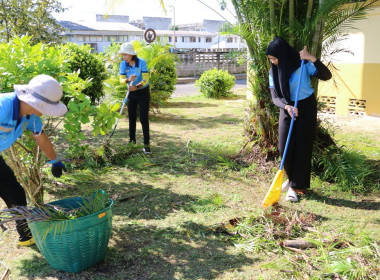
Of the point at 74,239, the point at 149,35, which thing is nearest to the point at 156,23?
the point at 149,35

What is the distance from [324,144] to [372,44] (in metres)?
4.42

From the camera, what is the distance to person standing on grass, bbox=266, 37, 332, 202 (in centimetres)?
427

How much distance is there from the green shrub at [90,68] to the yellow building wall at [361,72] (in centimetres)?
572

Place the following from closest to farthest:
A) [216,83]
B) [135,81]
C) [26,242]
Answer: [26,242]
[135,81]
[216,83]

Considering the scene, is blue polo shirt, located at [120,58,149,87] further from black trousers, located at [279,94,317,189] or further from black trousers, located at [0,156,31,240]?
black trousers, located at [0,156,31,240]

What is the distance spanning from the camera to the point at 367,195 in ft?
15.2

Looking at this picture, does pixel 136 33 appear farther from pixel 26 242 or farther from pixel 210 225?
pixel 26 242

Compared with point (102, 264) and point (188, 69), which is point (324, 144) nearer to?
point (102, 264)

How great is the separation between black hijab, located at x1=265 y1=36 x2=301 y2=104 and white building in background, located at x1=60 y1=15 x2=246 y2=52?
6186 millimetres

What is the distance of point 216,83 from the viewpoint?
551 inches

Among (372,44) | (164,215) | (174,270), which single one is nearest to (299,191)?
(164,215)

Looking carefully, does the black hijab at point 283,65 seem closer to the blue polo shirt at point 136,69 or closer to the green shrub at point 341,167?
the green shrub at point 341,167

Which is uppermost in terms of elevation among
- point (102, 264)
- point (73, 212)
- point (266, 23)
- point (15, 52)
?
point (266, 23)

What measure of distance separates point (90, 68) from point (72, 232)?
742 centimetres
